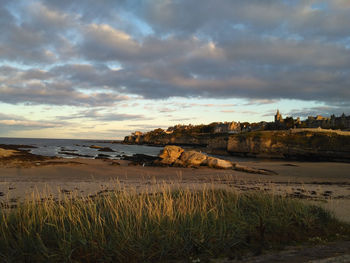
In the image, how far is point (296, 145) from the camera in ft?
133

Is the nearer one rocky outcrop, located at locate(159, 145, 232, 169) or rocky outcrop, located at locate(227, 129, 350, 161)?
rocky outcrop, located at locate(159, 145, 232, 169)

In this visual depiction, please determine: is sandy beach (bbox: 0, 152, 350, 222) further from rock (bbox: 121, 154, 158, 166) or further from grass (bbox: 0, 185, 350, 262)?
rock (bbox: 121, 154, 158, 166)

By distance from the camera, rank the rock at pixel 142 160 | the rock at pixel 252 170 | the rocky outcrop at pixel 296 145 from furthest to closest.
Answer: the rocky outcrop at pixel 296 145
the rock at pixel 142 160
the rock at pixel 252 170

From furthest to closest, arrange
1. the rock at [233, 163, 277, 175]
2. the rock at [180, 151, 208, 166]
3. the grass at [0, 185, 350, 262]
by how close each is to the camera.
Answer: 1. the rock at [180, 151, 208, 166]
2. the rock at [233, 163, 277, 175]
3. the grass at [0, 185, 350, 262]

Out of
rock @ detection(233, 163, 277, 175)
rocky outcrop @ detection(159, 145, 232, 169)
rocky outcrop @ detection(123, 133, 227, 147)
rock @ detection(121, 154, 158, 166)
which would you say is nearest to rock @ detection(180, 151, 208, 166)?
rocky outcrop @ detection(159, 145, 232, 169)

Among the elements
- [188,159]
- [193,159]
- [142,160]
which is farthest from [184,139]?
[193,159]

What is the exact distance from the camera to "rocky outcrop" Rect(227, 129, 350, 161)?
118 feet

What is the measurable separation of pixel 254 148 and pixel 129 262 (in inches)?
1849

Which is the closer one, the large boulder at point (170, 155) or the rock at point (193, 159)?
the rock at point (193, 159)

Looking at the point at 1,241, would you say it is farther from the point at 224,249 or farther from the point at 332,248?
the point at 332,248

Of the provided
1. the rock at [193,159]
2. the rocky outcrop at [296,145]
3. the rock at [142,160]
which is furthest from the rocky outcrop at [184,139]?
the rock at [193,159]

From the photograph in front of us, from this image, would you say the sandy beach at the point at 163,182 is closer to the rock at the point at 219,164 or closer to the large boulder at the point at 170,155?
the rock at the point at 219,164

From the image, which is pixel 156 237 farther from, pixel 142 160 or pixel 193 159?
pixel 142 160

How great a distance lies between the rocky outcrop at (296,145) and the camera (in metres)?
35.9
